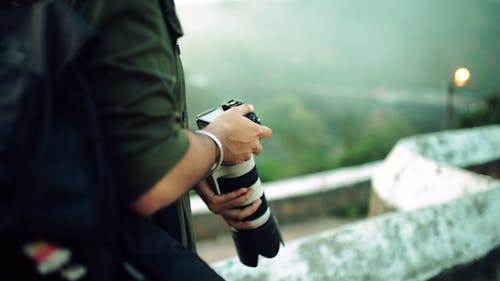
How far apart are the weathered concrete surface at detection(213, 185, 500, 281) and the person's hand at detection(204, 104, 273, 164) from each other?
30.0 inches

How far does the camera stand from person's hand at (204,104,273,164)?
106 centimetres

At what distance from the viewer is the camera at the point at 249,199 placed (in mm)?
1190

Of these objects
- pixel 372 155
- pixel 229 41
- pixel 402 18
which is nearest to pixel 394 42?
pixel 402 18

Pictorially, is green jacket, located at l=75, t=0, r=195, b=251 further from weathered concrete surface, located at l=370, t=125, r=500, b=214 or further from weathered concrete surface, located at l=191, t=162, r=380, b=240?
weathered concrete surface, located at l=191, t=162, r=380, b=240

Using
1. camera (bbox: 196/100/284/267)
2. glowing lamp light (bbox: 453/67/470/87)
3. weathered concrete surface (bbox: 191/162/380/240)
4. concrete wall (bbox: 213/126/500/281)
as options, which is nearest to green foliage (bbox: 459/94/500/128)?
glowing lamp light (bbox: 453/67/470/87)

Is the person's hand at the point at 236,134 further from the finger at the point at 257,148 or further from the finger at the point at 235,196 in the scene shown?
the finger at the point at 235,196

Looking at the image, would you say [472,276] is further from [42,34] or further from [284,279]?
[42,34]

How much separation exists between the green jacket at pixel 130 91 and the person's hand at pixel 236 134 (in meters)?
0.27

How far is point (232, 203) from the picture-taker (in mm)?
1236

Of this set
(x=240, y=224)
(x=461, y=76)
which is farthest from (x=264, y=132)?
(x=461, y=76)

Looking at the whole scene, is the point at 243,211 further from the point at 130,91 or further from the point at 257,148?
the point at 130,91

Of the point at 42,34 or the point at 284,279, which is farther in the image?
the point at 284,279

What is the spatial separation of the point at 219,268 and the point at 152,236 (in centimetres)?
82

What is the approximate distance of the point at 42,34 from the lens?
2.35 ft
